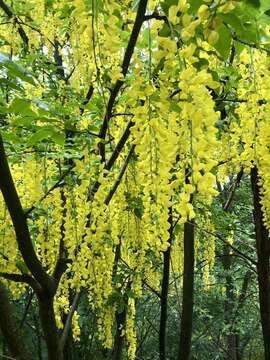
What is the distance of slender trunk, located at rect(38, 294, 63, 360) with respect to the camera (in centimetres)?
283

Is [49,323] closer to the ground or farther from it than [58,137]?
closer to the ground

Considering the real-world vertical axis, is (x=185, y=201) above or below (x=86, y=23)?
below

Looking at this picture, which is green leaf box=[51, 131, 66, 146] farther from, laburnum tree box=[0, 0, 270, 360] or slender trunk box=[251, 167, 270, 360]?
slender trunk box=[251, 167, 270, 360]

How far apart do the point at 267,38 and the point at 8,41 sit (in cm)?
385

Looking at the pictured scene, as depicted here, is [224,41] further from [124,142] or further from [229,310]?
[229,310]

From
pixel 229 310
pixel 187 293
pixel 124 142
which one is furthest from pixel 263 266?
pixel 229 310

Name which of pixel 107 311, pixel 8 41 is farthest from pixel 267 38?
pixel 107 311

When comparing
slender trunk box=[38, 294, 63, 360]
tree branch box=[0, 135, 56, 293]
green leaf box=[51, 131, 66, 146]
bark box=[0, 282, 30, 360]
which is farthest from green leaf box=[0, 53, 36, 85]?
bark box=[0, 282, 30, 360]

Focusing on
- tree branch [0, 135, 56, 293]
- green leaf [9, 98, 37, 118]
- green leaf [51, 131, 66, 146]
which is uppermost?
green leaf [51, 131, 66, 146]

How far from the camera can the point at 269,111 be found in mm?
3154

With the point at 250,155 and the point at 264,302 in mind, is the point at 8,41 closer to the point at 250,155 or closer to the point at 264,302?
the point at 250,155

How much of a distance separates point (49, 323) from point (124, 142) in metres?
1.27

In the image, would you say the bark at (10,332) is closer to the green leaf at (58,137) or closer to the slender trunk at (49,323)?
the slender trunk at (49,323)

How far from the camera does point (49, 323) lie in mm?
2900
